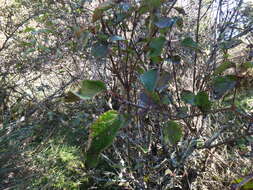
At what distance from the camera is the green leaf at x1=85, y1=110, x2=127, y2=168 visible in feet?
1.69

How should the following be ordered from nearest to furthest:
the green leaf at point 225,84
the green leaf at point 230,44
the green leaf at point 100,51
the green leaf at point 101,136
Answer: the green leaf at point 101,136, the green leaf at point 225,84, the green leaf at point 100,51, the green leaf at point 230,44

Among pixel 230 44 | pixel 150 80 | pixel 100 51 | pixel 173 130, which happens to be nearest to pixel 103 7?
pixel 100 51

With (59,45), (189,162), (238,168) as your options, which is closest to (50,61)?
Answer: (59,45)

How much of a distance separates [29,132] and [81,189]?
1.84ft

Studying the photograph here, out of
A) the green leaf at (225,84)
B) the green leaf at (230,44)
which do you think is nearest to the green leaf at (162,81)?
the green leaf at (225,84)

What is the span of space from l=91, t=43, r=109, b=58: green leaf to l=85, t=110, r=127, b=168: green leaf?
38 cm

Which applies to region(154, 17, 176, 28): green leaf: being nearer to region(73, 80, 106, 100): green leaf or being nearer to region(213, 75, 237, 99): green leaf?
region(213, 75, 237, 99): green leaf

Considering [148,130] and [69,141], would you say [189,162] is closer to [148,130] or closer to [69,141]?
[148,130]

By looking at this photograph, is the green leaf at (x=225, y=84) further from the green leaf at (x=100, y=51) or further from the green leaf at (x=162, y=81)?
the green leaf at (x=100, y=51)

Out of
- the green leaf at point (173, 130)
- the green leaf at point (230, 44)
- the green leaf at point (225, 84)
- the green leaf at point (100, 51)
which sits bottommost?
the green leaf at point (173, 130)

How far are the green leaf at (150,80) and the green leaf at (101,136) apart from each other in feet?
0.39

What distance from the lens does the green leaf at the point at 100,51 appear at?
0.89 metres

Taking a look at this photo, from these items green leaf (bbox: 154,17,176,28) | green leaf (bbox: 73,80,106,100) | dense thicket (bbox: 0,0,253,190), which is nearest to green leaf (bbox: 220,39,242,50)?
dense thicket (bbox: 0,0,253,190)

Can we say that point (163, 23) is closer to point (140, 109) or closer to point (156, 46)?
point (156, 46)
